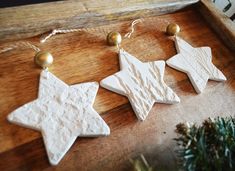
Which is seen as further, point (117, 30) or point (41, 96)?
point (117, 30)

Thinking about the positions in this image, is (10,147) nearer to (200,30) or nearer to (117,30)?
(117,30)

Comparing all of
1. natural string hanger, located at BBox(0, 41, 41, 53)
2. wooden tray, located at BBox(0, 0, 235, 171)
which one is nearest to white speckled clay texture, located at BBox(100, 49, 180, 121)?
wooden tray, located at BBox(0, 0, 235, 171)

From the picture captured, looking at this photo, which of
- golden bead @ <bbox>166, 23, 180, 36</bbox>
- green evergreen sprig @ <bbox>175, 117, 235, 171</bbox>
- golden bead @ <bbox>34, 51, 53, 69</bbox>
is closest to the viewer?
green evergreen sprig @ <bbox>175, 117, 235, 171</bbox>

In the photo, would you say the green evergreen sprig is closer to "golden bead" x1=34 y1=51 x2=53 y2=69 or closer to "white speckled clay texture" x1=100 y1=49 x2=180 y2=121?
"white speckled clay texture" x1=100 y1=49 x2=180 y2=121

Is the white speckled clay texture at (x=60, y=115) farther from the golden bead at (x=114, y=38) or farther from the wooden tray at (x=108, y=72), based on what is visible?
the golden bead at (x=114, y=38)

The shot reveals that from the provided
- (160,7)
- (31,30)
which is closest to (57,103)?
(31,30)
